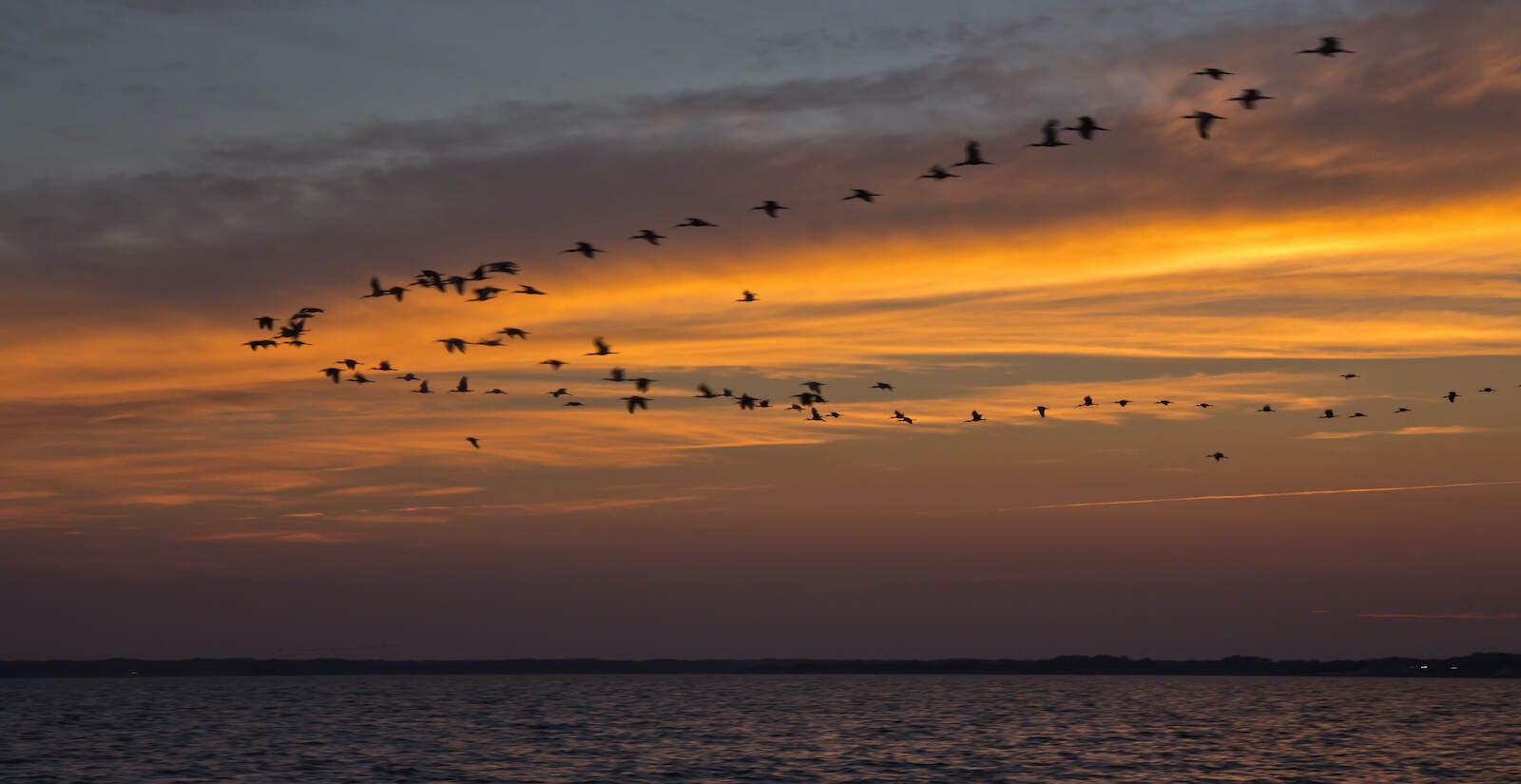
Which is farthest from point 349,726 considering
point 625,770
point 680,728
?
point 625,770

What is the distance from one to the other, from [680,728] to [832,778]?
53.8m

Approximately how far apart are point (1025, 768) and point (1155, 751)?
19.7 metres

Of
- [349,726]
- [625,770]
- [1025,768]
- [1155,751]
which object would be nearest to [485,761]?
[625,770]

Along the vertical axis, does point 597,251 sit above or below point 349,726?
above

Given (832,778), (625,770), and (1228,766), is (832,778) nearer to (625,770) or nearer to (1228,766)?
(625,770)

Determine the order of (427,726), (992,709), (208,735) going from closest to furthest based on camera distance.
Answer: (208,735), (427,726), (992,709)

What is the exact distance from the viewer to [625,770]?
296 ft

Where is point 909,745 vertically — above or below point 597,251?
below

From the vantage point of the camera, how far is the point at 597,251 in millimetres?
57219

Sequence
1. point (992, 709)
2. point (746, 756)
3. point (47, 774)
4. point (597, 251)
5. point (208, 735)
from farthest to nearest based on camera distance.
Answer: point (992, 709) < point (208, 735) < point (746, 756) < point (47, 774) < point (597, 251)

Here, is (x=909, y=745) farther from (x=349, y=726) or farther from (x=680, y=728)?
(x=349, y=726)

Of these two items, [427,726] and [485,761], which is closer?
[485,761]

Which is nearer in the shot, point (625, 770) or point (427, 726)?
point (625, 770)

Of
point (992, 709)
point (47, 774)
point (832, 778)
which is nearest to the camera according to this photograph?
point (832, 778)
